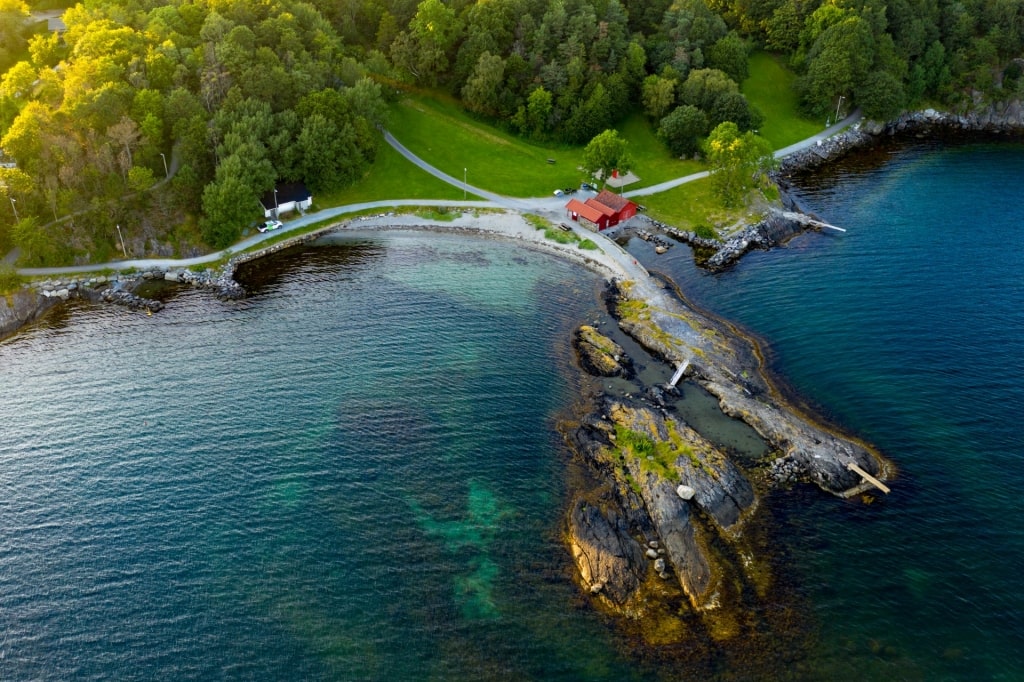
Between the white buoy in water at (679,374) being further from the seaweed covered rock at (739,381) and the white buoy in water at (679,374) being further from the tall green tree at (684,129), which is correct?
the tall green tree at (684,129)

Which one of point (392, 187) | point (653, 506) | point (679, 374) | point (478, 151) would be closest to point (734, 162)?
point (478, 151)

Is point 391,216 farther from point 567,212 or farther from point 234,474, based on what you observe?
point 234,474

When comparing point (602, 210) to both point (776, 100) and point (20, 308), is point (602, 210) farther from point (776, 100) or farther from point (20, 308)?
point (20, 308)

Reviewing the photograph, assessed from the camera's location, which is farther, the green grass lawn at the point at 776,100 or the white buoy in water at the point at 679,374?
the green grass lawn at the point at 776,100

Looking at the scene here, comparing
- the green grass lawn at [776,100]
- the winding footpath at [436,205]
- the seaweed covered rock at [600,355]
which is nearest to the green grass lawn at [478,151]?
the winding footpath at [436,205]

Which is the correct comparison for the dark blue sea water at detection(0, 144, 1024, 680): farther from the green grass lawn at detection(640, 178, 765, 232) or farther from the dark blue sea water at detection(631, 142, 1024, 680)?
the green grass lawn at detection(640, 178, 765, 232)
